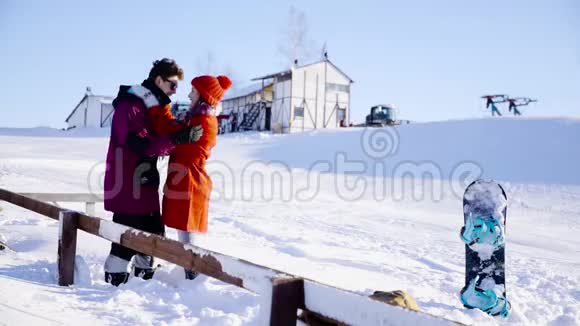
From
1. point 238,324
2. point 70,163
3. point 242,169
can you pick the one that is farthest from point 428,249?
point 70,163

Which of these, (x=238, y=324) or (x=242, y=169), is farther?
(x=242, y=169)

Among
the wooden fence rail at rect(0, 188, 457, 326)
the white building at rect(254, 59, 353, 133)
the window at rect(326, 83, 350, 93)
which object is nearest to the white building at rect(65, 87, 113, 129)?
the white building at rect(254, 59, 353, 133)

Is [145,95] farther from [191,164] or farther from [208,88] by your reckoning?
[191,164]

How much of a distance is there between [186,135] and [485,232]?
263 centimetres

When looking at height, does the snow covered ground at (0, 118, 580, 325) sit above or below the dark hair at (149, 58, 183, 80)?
below

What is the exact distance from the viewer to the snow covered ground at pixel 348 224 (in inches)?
124

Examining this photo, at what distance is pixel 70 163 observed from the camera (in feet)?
56.4

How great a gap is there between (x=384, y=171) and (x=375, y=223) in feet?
23.0

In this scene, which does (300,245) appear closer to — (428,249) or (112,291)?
(428,249)

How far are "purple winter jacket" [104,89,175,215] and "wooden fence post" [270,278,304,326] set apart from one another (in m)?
1.97

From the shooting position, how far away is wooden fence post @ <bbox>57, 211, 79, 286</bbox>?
3369 mm

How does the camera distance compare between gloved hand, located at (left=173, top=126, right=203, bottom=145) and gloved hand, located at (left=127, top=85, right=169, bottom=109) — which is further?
gloved hand, located at (left=127, top=85, right=169, bottom=109)

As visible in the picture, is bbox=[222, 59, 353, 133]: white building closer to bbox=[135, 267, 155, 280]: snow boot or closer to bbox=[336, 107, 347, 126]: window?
bbox=[336, 107, 347, 126]: window

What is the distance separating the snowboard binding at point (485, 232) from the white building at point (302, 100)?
99.6 feet
